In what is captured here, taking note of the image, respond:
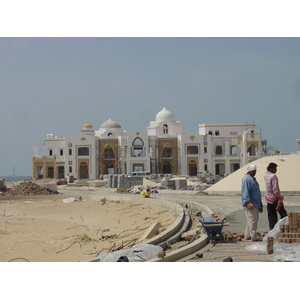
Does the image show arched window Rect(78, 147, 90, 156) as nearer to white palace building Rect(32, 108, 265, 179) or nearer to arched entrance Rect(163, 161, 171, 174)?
white palace building Rect(32, 108, 265, 179)

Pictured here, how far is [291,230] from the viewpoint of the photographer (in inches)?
302

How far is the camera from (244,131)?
59.1m

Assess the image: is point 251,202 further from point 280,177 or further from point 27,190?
point 27,190

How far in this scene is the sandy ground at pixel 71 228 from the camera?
1006 centimetres

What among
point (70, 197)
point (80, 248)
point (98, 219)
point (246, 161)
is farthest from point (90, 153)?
point (80, 248)

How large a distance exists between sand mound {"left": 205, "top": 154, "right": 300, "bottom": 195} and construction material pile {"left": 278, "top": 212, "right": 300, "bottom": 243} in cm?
1507

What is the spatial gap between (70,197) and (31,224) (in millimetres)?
11202

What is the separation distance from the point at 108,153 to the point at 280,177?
36493 millimetres

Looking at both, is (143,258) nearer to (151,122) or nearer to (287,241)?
(287,241)

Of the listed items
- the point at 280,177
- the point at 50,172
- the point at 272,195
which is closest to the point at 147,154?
the point at 50,172

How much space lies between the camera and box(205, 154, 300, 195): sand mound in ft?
76.1

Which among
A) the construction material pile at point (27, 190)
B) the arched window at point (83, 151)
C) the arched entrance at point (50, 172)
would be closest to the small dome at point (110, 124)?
the arched window at point (83, 151)

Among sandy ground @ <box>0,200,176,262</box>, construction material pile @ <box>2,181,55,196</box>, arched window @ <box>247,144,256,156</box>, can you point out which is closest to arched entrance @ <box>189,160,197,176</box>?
arched window @ <box>247,144,256,156</box>

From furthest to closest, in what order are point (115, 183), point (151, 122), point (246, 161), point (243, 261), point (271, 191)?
point (151, 122), point (246, 161), point (115, 183), point (271, 191), point (243, 261)
